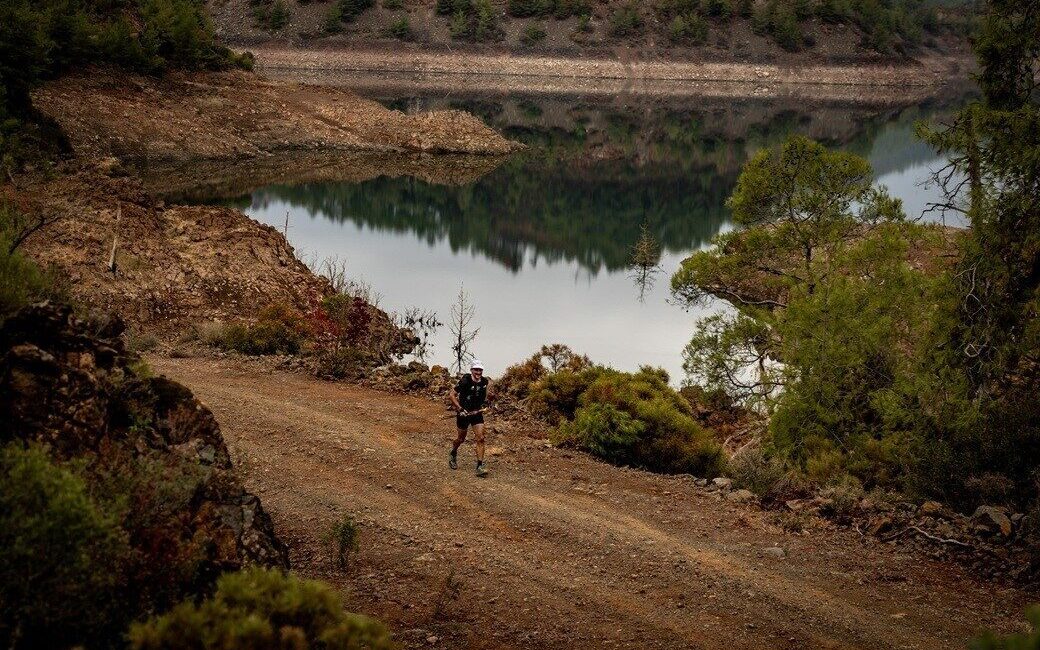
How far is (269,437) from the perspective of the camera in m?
16.0

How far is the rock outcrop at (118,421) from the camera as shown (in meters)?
9.26

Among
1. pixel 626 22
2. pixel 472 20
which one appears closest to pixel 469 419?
pixel 472 20

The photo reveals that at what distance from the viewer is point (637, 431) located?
17219mm

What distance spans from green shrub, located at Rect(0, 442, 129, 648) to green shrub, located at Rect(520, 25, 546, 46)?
134m

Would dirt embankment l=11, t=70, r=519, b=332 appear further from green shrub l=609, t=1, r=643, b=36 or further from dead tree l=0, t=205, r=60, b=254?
green shrub l=609, t=1, r=643, b=36

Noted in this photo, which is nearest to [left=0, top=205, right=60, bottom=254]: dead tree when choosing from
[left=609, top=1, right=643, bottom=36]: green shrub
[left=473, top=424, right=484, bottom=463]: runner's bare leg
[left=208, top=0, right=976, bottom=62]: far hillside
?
[left=473, top=424, right=484, bottom=463]: runner's bare leg

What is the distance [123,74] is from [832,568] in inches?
2334

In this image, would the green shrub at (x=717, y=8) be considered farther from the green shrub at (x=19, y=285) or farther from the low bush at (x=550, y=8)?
the green shrub at (x=19, y=285)

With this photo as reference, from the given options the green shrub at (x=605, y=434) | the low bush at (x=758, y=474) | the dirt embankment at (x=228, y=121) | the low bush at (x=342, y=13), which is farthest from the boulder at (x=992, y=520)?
the low bush at (x=342, y=13)

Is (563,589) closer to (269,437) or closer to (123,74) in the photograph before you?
(269,437)

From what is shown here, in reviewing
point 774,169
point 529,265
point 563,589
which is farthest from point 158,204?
point 563,589

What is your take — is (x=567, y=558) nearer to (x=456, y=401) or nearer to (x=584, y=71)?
(x=456, y=401)

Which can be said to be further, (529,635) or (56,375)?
(529,635)

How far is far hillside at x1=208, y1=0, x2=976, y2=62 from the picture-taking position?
131125 millimetres
